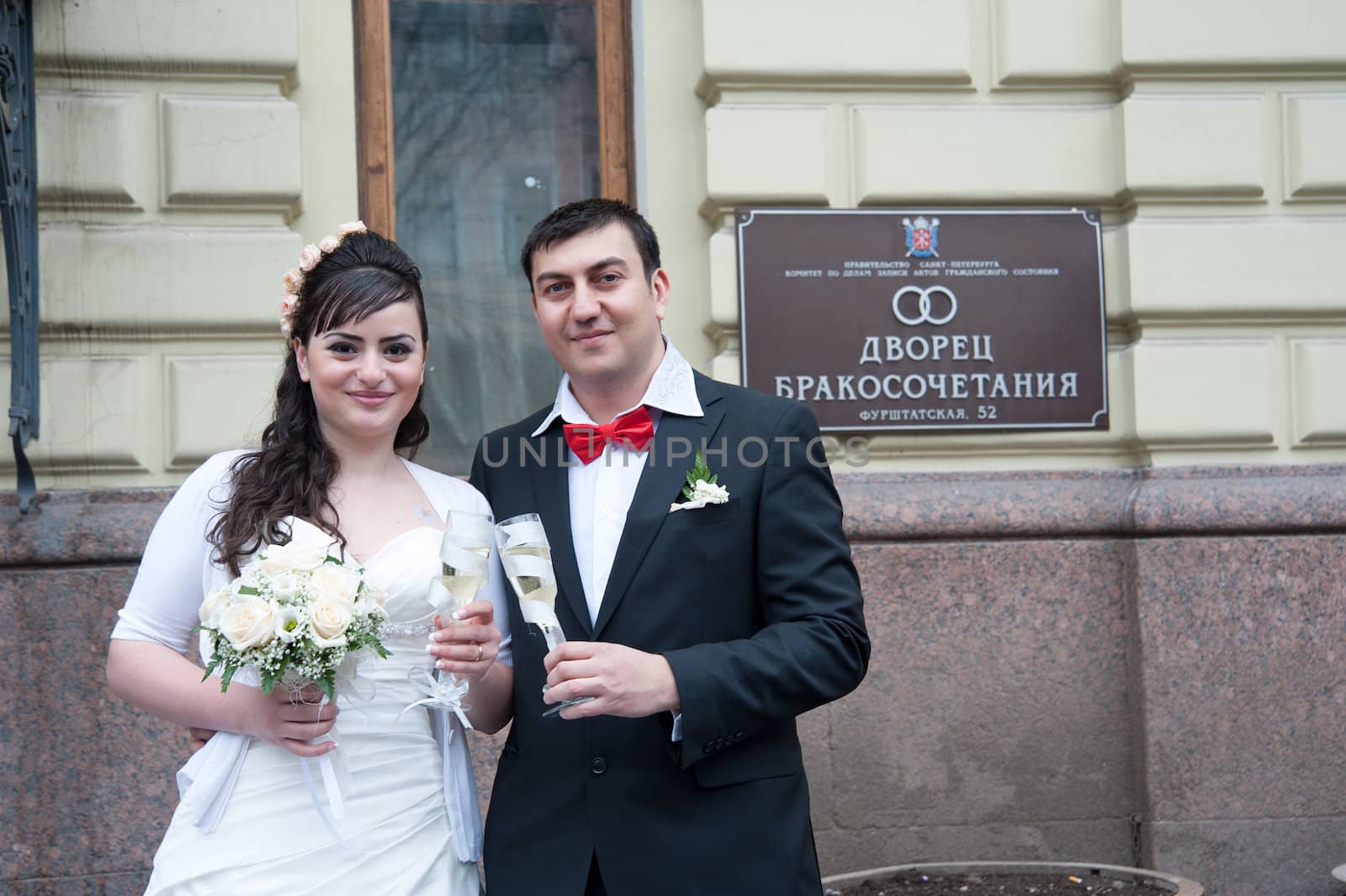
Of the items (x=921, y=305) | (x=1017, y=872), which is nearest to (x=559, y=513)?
(x=1017, y=872)

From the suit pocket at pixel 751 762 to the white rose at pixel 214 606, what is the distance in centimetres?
96

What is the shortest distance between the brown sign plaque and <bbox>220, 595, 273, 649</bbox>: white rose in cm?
309

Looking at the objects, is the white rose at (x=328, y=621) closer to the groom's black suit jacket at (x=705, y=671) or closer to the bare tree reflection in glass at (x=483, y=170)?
the groom's black suit jacket at (x=705, y=671)

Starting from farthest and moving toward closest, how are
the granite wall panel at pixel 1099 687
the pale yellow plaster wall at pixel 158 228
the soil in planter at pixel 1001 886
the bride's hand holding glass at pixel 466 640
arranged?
1. the granite wall panel at pixel 1099 687
2. the pale yellow plaster wall at pixel 158 228
3. the soil in planter at pixel 1001 886
4. the bride's hand holding glass at pixel 466 640

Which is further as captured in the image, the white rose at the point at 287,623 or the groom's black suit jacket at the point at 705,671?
the groom's black suit jacket at the point at 705,671

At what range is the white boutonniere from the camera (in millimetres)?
2650

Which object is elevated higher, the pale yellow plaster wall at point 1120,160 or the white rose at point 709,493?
the pale yellow plaster wall at point 1120,160

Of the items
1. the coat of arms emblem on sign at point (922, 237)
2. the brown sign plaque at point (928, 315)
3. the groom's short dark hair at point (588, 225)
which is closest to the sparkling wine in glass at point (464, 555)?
the groom's short dark hair at point (588, 225)

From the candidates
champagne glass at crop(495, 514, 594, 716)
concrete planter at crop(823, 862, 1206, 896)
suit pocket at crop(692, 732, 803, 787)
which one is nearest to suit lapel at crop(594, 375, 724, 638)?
champagne glass at crop(495, 514, 594, 716)

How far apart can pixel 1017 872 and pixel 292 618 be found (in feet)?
9.35

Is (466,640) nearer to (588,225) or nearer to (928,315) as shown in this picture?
(588,225)

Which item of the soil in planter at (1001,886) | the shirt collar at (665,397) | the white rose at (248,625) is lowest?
the soil in planter at (1001,886)

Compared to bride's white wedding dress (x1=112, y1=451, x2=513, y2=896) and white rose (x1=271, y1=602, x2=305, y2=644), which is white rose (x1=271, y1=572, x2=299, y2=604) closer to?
white rose (x1=271, y1=602, x2=305, y2=644)

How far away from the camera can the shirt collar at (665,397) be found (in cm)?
Answer: 284
